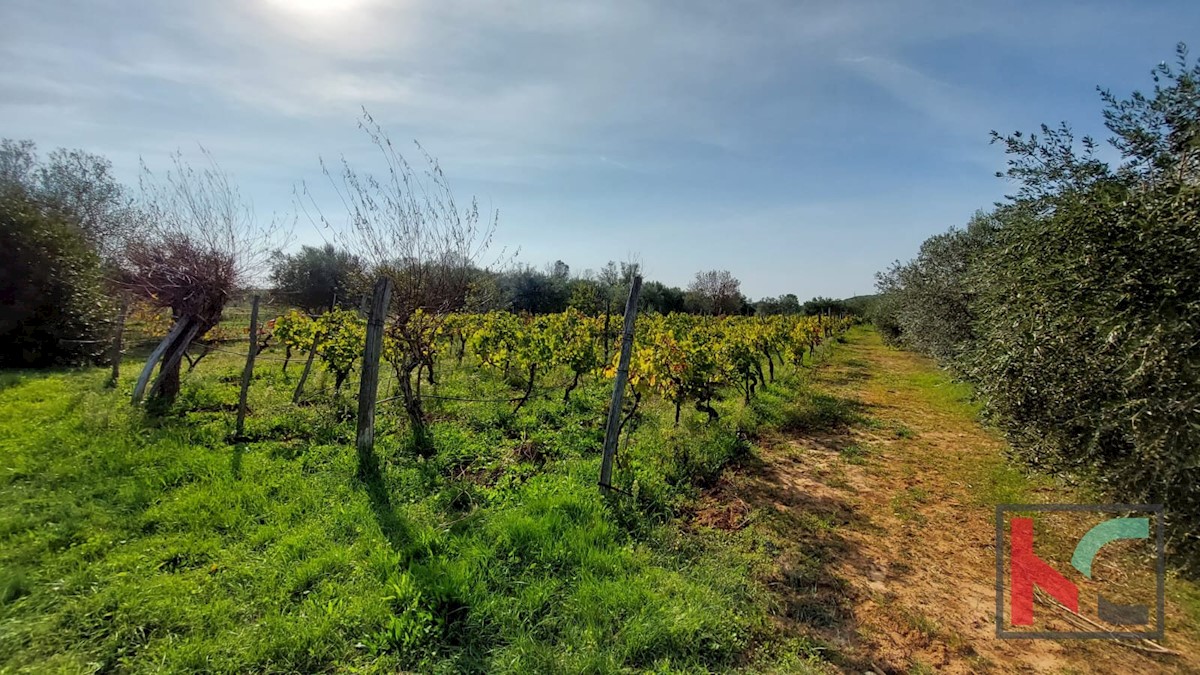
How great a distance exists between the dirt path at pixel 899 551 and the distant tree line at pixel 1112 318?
115 cm

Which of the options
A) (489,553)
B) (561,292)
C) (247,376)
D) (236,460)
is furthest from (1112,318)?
(561,292)

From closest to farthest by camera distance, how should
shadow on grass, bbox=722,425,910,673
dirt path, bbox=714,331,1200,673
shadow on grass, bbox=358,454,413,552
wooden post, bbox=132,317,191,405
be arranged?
dirt path, bbox=714,331,1200,673, shadow on grass, bbox=722,425,910,673, shadow on grass, bbox=358,454,413,552, wooden post, bbox=132,317,191,405

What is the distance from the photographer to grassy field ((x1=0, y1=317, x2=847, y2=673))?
266cm

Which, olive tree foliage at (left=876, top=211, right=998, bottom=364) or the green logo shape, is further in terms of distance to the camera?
olive tree foliage at (left=876, top=211, right=998, bottom=364)

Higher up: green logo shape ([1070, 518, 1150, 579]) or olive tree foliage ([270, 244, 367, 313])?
olive tree foliage ([270, 244, 367, 313])

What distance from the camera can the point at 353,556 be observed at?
11.3ft

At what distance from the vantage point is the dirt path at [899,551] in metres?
2.98

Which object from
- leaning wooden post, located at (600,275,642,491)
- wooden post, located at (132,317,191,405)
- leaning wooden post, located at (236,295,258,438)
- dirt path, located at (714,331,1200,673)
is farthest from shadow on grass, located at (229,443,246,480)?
dirt path, located at (714,331,1200,673)

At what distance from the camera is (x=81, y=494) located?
4.05 meters

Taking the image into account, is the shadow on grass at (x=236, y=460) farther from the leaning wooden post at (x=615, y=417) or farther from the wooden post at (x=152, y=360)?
the leaning wooden post at (x=615, y=417)
